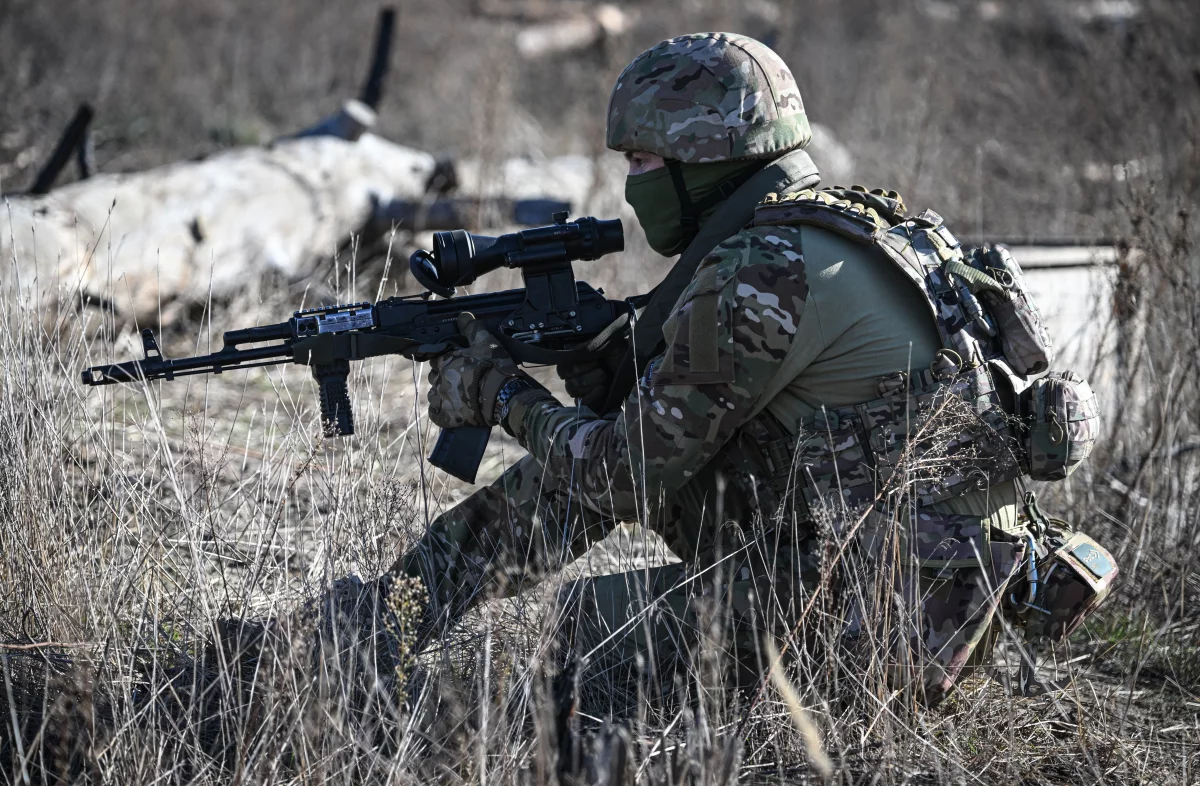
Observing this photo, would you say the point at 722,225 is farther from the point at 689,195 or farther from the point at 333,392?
the point at 333,392

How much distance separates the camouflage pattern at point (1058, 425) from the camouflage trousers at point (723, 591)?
8.4 inches

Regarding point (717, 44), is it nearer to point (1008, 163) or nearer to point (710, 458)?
point (710, 458)

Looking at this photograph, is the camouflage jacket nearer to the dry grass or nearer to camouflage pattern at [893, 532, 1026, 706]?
the dry grass

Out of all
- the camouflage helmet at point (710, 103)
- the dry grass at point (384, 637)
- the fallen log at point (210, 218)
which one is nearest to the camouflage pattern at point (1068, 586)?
the dry grass at point (384, 637)

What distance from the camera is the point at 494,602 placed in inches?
121

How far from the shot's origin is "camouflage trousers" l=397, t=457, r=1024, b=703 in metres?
2.61

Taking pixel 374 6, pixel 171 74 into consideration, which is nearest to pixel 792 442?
pixel 171 74

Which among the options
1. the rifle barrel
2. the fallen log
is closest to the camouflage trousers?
the rifle barrel

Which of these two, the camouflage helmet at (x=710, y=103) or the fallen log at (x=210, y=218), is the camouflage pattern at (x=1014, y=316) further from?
the fallen log at (x=210, y=218)

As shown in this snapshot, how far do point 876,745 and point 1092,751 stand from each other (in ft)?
1.89

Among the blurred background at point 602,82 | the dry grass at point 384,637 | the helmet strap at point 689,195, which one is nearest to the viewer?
the dry grass at point 384,637

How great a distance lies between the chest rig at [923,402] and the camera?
2598mm

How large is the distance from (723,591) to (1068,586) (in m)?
0.83

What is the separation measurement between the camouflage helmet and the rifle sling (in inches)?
2.3
